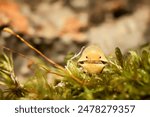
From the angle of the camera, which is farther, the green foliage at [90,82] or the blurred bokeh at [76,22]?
the blurred bokeh at [76,22]

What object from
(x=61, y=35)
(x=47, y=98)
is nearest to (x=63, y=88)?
(x=47, y=98)

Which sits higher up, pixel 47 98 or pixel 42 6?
pixel 42 6

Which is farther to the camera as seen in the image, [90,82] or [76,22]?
[76,22]

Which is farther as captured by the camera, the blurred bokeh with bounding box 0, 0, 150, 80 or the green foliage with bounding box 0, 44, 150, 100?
the blurred bokeh with bounding box 0, 0, 150, 80

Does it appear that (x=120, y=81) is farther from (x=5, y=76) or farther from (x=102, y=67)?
(x=5, y=76)
